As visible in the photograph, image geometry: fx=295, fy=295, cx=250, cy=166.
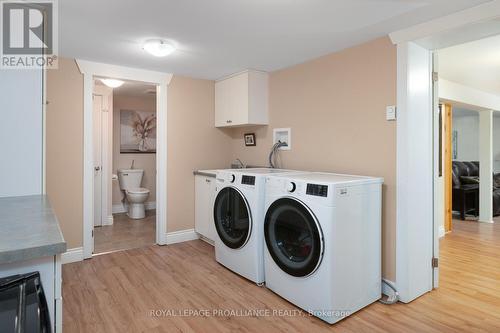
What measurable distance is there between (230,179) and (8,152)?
5.60 ft

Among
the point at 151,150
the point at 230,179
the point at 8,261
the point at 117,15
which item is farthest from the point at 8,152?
the point at 151,150

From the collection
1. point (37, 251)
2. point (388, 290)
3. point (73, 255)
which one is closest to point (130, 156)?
point (73, 255)

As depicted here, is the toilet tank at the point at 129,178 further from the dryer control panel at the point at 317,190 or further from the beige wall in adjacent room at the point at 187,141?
the dryer control panel at the point at 317,190

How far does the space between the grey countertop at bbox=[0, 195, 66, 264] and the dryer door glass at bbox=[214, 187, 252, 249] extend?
160 centimetres

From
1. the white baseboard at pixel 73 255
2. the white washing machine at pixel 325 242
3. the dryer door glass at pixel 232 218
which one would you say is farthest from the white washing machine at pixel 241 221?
the white baseboard at pixel 73 255

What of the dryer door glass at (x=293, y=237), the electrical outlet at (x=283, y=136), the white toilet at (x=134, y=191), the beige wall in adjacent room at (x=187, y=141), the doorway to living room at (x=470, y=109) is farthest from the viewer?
the white toilet at (x=134, y=191)

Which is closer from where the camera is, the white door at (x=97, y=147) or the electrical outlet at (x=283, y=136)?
the electrical outlet at (x=283, y=136)

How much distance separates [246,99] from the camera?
3.43 metres

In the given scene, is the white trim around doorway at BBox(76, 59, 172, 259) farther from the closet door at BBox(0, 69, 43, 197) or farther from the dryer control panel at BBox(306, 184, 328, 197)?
the dryer control panel at BBox(306, 184, 328, 197)

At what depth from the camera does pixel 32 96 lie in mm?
1530

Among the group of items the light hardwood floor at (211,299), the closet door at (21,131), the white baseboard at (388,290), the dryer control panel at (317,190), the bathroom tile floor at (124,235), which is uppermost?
the closet door at (21,131)

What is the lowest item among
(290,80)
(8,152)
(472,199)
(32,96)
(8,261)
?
(472,199)

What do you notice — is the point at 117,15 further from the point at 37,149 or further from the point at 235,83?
the point at 235,83

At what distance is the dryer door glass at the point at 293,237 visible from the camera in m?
2.02
